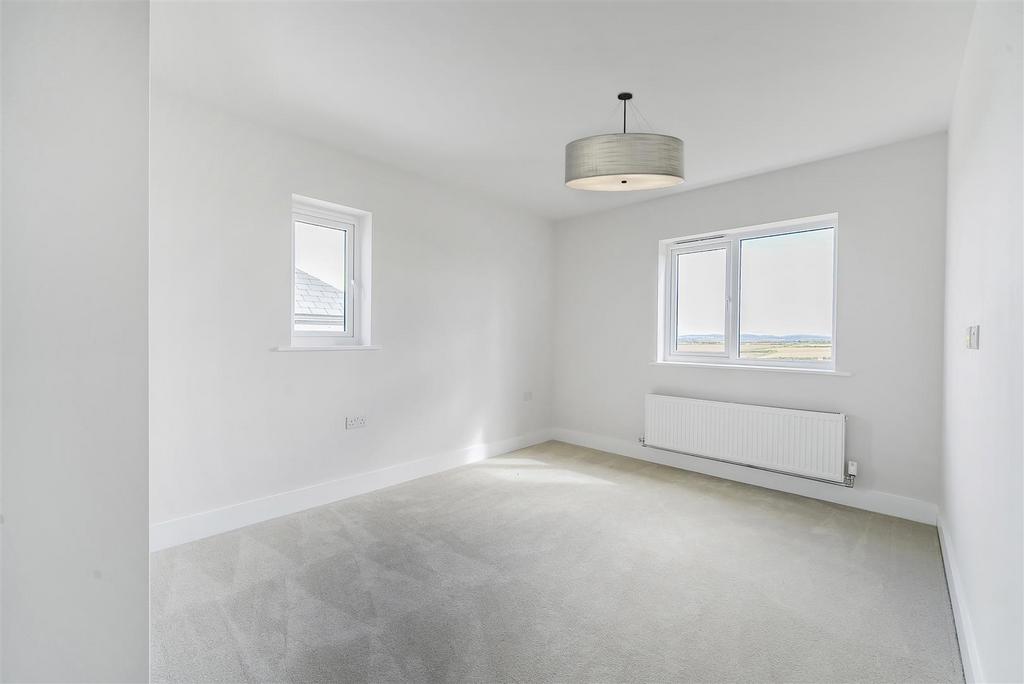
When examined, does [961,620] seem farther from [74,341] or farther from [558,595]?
[74,341]

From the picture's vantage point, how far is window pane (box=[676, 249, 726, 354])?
15.7 feet

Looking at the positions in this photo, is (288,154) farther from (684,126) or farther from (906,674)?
(906,674)

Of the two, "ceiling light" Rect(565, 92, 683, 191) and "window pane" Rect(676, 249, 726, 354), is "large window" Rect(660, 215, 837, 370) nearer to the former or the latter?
"window pane" Rect(676, 249, 726, 354)

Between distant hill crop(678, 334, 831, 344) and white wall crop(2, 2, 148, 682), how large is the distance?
450cm

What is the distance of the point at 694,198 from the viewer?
15.5ft

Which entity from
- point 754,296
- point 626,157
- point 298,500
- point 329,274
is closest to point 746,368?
point 754,296

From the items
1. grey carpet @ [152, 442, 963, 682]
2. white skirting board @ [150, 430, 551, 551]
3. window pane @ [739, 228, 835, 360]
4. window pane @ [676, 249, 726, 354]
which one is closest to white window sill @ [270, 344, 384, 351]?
white skirting board @ [150, 430, 551, 551]

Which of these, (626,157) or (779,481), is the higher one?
(626,157)

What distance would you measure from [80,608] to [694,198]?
16.1 ft

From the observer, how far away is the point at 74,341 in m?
1.11

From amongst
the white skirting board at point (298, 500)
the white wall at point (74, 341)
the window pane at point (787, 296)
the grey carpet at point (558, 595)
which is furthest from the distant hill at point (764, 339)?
the white wall at point (74, 341)

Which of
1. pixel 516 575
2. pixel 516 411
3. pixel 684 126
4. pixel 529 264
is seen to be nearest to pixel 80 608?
pixel 516 575

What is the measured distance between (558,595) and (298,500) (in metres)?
2.09

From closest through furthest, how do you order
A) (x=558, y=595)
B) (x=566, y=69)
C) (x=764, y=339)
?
(x=558, y=595)
(x=566, y=69)
(x=764, y=339)
